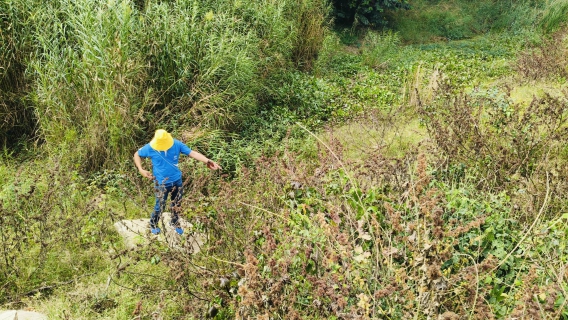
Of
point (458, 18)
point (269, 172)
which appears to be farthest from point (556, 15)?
point (269, 172)

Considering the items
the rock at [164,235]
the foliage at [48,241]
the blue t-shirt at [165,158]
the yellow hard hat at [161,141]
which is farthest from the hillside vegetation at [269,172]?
the yellow hard hat at [161,141]

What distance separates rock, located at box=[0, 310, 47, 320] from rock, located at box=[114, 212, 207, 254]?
892 millimetres

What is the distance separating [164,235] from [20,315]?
117cm

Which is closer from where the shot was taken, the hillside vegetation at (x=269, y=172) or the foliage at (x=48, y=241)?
the hillside vegetation at (x=269, y=172)

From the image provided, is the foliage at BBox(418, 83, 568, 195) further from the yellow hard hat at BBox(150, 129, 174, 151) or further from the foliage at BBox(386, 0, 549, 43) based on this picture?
the foliage at BBox(386, 0, 549, 43)

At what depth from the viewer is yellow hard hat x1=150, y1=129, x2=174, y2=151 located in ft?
13.6

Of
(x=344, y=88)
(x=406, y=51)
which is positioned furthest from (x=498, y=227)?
(x=406, y=51)

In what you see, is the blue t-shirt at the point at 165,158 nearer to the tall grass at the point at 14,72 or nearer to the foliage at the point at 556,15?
the tall grass at the point at 14,72

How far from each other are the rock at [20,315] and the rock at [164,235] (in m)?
0.89

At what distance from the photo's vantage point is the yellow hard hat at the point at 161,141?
415 cm

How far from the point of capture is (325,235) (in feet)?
9.03

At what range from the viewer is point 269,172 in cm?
426

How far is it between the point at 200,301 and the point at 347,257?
4.36 feet

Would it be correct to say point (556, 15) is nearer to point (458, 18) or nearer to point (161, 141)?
point (458, 18)
